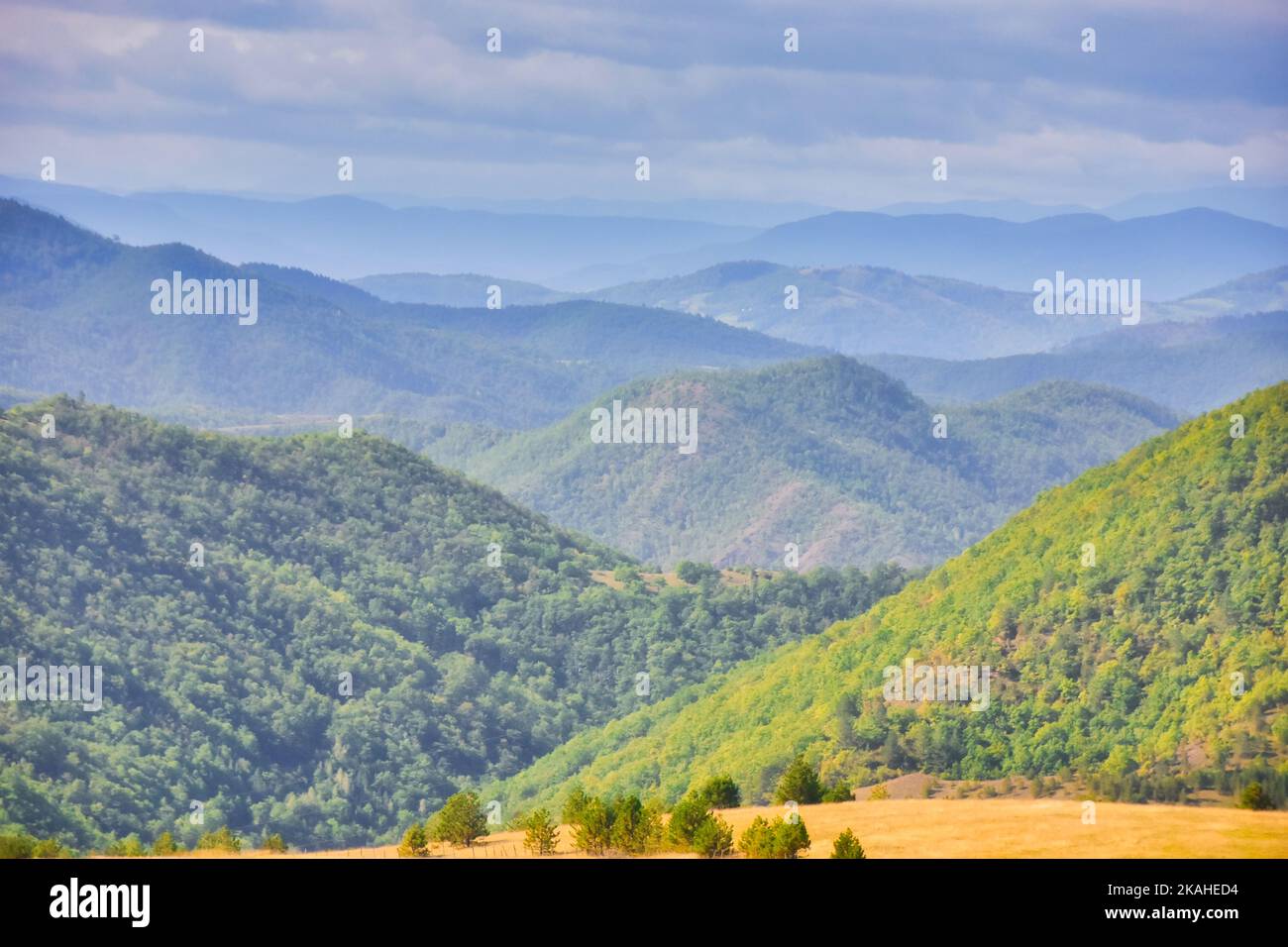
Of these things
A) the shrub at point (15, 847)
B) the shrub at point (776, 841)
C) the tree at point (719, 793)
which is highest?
the shrub at point (776, 841)

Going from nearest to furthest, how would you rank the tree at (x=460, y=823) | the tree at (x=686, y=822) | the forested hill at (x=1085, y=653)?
the tree at (x=686, y=822), the tree at (x=460, y=823), the forested hill at (x=1085, y=653)

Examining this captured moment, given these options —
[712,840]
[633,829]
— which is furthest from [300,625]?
[712,840]

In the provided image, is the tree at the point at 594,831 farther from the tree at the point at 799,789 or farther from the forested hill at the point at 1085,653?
the forested hill at the point at 1085,653

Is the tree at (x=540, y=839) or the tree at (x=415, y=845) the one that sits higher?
the tree at (x=540, y=839)

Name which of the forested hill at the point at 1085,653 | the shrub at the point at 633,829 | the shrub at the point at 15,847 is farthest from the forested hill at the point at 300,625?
the shrub at the point at 633,829

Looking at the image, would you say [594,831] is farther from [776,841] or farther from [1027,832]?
[1027,832]

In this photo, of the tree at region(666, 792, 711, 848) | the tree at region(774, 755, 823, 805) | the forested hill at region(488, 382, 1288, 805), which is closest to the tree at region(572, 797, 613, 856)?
the tree at region(666, 792, 711, 848)
